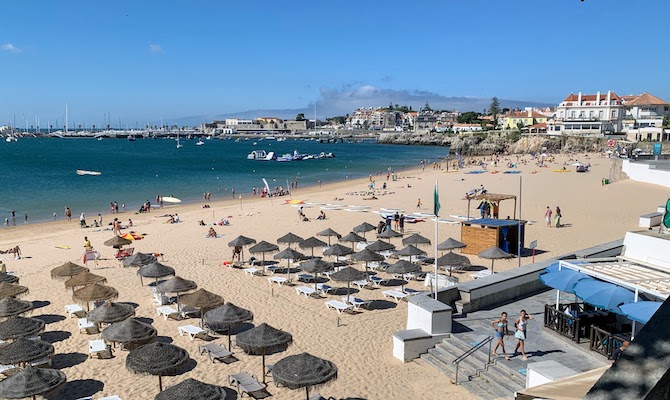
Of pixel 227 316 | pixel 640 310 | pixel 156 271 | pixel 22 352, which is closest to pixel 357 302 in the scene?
pixel 227 316

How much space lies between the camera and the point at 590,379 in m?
4.62

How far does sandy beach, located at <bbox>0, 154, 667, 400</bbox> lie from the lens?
33.9 feet

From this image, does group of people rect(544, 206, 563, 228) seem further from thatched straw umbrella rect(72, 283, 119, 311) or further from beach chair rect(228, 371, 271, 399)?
thatched straw umbrella rect(72, 283, 119, 311)

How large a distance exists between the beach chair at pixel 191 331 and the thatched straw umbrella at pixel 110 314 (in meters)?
1.25

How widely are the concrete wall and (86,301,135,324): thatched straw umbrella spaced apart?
3570cm

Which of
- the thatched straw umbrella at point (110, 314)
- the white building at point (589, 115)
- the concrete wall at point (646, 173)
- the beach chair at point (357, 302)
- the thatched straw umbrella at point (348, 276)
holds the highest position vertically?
the white building at point (589, 115)

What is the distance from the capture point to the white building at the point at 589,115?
3718 inches

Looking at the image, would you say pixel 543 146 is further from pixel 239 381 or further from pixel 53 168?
pixel 239 381

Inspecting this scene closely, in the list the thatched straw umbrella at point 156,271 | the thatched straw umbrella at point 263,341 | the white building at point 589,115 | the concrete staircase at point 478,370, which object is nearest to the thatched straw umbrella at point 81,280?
the thatched straw umbrella at point 156,271

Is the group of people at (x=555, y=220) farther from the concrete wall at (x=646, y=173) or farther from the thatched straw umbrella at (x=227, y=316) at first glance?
the thatched straw umbrella at (x=227, y=316)

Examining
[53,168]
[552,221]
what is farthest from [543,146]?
[53,168]

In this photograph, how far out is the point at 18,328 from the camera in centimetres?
1154

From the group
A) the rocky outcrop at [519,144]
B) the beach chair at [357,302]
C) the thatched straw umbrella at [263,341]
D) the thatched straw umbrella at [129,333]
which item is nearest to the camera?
the thatched straw umbrella at [263,341]

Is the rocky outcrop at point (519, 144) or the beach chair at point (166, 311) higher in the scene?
the rocky outcrop at point (519, 144)
